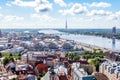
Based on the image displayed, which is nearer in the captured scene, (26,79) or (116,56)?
(26,79)

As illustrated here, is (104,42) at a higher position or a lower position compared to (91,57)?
lower

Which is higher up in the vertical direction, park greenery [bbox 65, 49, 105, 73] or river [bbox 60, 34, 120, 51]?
park greenery [bbox 65, 49, 105, 73]

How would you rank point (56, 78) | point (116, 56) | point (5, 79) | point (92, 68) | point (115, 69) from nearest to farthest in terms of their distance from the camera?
point (56, 78) < point (5, 79) < point (115, 69) < point (92, 68) < point (116, 56)

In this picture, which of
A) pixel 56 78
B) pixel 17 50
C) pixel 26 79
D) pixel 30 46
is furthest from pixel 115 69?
pixel 30 46

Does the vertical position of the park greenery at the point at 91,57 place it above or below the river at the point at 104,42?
above

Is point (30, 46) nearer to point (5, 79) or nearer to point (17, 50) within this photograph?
point (17, 50)

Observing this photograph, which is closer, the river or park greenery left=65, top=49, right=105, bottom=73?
park greenery left=65, top=49, right=105, bottom=73

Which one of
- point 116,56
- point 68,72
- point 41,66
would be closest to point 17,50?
point 116,56

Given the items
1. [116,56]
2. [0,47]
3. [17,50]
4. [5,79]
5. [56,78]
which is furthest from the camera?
[0,47]

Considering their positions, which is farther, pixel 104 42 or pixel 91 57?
pixel 104 42

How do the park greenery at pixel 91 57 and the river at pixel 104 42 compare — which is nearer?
the park greenery at pixel 91 57
